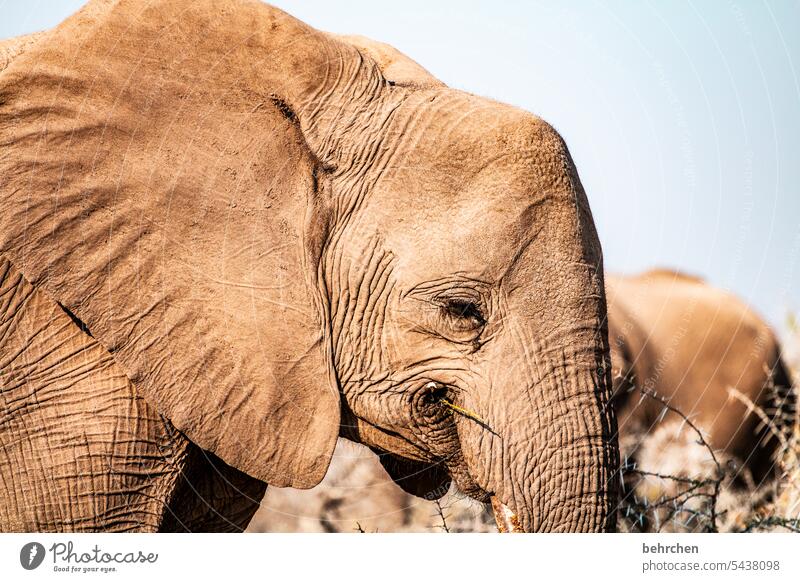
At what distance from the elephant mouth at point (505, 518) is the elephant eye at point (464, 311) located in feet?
1.70

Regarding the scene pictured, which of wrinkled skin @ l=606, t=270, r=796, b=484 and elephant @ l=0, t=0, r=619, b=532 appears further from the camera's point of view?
wrinkled skin @ l=606, t=270, r=796, b=484

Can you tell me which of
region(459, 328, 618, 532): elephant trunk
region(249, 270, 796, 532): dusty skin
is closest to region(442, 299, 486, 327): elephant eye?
region(459, 328, 618, 532): elephant trunk

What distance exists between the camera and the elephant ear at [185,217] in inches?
122

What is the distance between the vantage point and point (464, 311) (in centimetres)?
319

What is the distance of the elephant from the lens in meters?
3.11

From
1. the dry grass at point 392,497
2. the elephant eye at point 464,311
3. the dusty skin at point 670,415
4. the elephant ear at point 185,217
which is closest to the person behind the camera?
the elephant ear at point 185,217

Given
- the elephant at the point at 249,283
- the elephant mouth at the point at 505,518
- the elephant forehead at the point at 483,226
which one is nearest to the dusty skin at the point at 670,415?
the elephant mouth at the point at 505,518

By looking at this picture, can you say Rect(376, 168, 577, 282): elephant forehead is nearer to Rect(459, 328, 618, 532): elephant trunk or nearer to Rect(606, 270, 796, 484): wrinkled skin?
Rect(459, 328, 618, 532): elephant trunk

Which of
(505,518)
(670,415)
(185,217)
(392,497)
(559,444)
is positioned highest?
(185,217)

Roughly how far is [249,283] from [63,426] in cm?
65

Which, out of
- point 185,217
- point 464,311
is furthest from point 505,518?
point 185,217

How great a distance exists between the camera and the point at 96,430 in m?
3.11

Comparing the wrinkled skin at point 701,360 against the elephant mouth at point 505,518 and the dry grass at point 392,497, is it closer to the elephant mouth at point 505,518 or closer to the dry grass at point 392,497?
the dry grass at point 392,497

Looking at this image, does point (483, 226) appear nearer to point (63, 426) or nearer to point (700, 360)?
point (63, 426)
